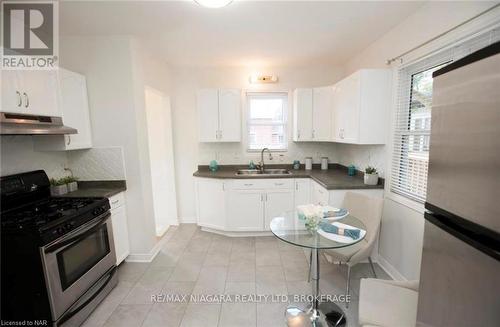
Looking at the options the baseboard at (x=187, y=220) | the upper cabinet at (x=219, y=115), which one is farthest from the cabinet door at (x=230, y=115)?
the baseboard at (x=187, y=220)

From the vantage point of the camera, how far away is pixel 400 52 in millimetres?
2199

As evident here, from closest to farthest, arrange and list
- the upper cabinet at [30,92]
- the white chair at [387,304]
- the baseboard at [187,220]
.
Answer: the white chair at [387,304] → the upper cabinet at [30,92] → the baseboard at [187,220]

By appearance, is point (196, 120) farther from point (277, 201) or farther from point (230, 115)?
point (277, 201)

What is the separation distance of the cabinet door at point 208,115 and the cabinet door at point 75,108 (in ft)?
4.72

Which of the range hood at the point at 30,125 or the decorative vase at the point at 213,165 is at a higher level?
the range hood at the point at 30,125

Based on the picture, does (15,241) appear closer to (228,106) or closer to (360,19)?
(228,106)

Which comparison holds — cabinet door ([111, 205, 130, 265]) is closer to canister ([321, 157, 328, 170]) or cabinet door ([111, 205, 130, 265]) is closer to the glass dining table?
the glass dining table

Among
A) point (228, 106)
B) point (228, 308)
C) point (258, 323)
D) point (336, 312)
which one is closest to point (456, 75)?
point (336, 312)

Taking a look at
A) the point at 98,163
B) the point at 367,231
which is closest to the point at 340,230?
the point at 367,231

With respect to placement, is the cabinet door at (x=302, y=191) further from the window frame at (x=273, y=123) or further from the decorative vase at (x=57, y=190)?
the decorative vase at (x=57, y=190)

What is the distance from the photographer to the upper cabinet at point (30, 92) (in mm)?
1693

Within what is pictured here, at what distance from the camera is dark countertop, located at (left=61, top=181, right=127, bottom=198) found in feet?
7.72

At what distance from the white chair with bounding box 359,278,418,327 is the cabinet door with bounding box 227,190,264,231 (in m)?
1.93

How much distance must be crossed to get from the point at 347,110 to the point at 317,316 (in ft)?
7.35
